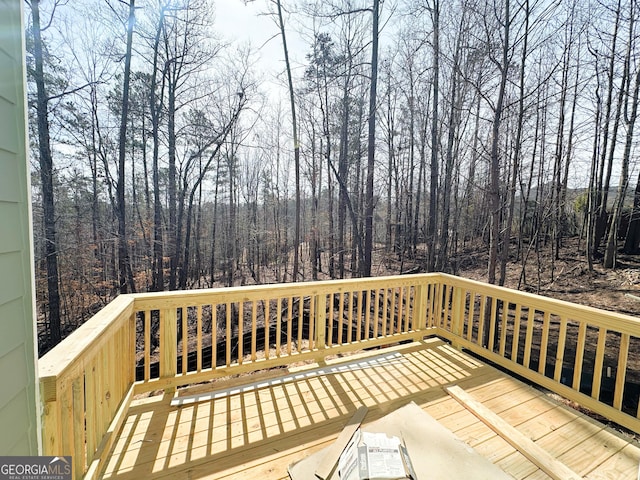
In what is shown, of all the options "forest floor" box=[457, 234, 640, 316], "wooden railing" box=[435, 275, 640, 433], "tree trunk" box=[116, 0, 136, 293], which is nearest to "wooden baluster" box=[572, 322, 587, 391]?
"wooden railing" box=[435, 275, 640, 433]

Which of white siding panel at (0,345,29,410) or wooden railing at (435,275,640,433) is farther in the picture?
wooden railing at (435,275,640,433)

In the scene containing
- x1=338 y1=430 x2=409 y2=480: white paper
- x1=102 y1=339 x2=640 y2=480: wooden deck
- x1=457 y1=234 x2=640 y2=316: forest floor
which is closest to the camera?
x1=338 y1=430 x2=409 y2=480: white paper

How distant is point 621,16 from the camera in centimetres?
728

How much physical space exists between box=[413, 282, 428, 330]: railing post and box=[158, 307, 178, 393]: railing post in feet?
8.95

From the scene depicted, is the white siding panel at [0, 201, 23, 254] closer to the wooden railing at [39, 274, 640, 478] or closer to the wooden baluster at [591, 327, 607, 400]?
the wooden railing at [39, 274, 640, 478]

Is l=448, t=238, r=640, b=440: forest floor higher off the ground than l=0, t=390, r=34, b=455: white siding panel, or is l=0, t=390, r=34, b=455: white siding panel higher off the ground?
l=0, t=390, r=34, b=455: white siding panel

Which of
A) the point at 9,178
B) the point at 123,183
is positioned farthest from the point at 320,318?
the point at 123,183

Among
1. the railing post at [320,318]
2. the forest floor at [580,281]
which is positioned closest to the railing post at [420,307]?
the railing post at [320,318]

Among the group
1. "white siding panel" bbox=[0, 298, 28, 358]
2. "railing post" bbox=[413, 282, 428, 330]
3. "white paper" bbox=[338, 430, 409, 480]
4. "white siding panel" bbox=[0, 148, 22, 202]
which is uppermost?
"white siding panel" bbox=[0, 148, 22, 202]

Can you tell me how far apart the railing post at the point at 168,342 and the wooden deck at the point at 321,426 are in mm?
219

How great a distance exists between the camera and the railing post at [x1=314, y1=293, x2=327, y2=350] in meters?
2.93

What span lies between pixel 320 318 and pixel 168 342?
4.66ft

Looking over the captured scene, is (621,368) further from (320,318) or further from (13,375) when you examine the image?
(13,375)

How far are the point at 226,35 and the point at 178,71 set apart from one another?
80.2 inches
